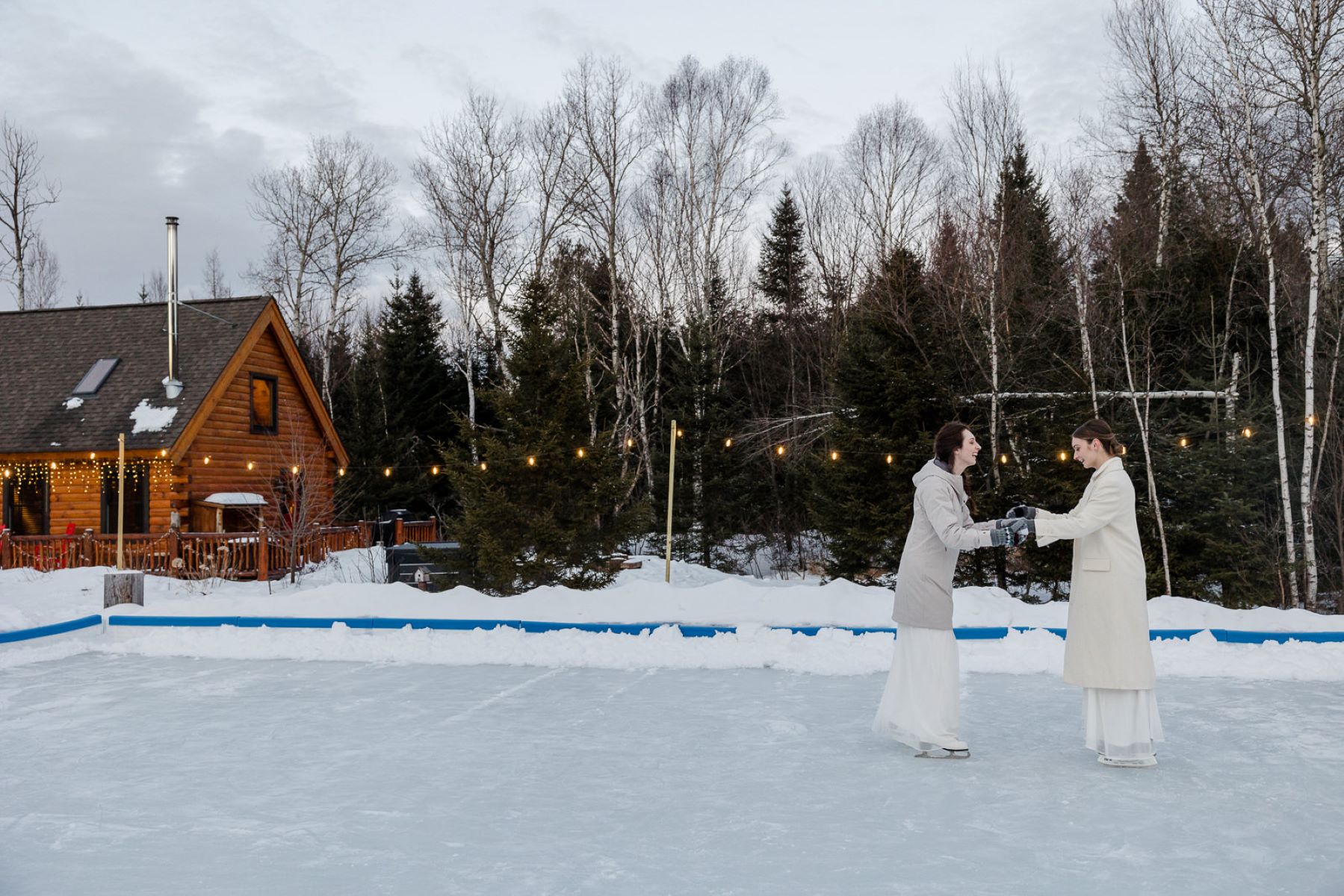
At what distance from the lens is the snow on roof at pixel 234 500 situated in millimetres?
20562

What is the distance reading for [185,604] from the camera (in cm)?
1124

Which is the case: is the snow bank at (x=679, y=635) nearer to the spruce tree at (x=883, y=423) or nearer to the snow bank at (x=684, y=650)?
the snow bank at (x=684, y=650)

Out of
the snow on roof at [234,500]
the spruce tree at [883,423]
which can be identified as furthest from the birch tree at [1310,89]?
the snow on roof at [234,500]

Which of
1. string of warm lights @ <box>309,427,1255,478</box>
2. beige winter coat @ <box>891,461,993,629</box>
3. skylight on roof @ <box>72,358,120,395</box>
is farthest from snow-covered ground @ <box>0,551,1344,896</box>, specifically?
skylight on roof @ <box>72,358,120,395</box>

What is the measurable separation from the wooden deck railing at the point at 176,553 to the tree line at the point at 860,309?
368cm

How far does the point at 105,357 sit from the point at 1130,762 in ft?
76.1

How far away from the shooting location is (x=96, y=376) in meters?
21.7

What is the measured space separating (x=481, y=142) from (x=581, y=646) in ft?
75.0

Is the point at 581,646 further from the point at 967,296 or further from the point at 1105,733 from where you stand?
the point at 967,296

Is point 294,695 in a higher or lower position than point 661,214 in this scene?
lower

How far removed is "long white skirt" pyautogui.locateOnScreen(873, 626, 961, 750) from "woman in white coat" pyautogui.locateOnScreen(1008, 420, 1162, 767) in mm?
612

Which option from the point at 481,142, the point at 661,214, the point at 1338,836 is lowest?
the point at 1338,836

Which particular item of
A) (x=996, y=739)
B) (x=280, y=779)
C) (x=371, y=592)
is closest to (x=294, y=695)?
(x=280, y=779)

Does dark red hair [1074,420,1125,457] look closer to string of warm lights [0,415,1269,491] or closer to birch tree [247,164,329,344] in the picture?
string of warm lights [0,415,1269,491]
